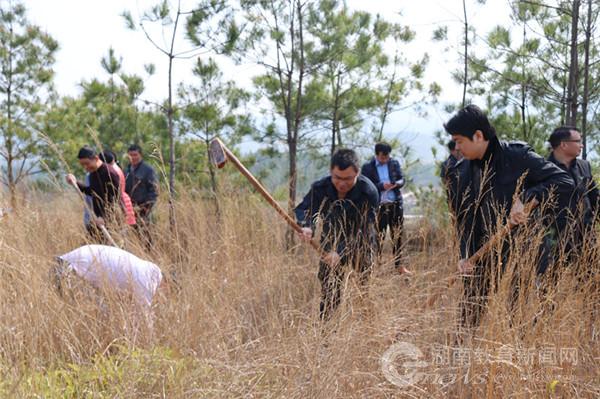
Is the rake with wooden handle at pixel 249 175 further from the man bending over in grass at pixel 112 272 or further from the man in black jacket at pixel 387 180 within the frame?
the man in black jacket at pixel 387 180

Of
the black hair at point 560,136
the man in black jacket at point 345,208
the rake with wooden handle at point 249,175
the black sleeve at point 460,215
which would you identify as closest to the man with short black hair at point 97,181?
the rake with wooden handle at point 249,175

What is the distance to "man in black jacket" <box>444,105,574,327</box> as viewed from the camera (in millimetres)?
2803

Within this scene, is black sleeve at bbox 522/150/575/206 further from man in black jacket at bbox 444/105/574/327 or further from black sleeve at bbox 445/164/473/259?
black sleeve at bbox 445/164/473/259

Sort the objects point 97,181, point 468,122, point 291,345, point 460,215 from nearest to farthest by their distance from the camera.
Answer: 1. point 291,345
2. point 468,122
3. point 460,215
4. point 97,181

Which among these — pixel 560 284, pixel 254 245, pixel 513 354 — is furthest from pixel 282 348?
pixel 254 245

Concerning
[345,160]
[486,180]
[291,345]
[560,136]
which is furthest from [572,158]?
[291,345]

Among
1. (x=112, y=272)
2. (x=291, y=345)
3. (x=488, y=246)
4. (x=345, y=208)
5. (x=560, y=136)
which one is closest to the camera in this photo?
(x=291, y=345)

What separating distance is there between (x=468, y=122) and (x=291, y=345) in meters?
1.17

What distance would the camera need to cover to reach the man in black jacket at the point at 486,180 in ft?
9.20

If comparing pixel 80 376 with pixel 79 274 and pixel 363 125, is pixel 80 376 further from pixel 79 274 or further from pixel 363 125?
pixel 363 125

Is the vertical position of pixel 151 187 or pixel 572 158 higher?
pixel 572 158

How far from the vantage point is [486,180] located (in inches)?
111

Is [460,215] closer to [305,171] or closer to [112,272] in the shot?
[112,272]

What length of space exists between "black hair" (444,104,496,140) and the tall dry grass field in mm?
517
